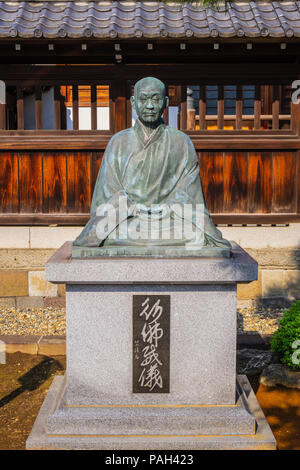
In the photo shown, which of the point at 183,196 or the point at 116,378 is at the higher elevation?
the point at 183,196

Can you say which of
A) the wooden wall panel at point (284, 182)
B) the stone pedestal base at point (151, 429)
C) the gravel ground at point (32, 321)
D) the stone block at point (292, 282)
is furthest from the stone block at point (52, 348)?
the wooden wall panel at point (284, 182)

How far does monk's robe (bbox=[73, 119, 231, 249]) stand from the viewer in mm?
3994

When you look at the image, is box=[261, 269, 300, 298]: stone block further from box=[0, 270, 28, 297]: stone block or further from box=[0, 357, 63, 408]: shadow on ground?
box=[0, 270, 28, 297]: stone block

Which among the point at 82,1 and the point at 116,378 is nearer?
the point at 116,378

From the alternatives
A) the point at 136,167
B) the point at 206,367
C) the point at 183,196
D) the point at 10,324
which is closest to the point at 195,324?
the point at 206,367

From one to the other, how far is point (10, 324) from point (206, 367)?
4178mm

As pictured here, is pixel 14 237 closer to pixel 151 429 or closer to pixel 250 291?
pixel 250 291

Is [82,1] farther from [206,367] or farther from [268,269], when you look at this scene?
[206,367]

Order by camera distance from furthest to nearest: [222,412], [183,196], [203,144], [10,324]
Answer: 1. [203,144]
2. [10,324]
3. [183,196]
4. [222,412]

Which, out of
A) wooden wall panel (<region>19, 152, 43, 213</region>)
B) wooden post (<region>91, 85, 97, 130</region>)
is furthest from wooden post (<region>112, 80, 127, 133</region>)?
wooden wall panel (<region>19, 152, 43, 213</region>)

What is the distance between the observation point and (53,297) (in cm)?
805

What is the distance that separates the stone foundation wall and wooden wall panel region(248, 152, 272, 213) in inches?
15.3

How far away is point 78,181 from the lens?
25.4 feet

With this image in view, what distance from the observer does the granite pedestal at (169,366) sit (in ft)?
12.1
